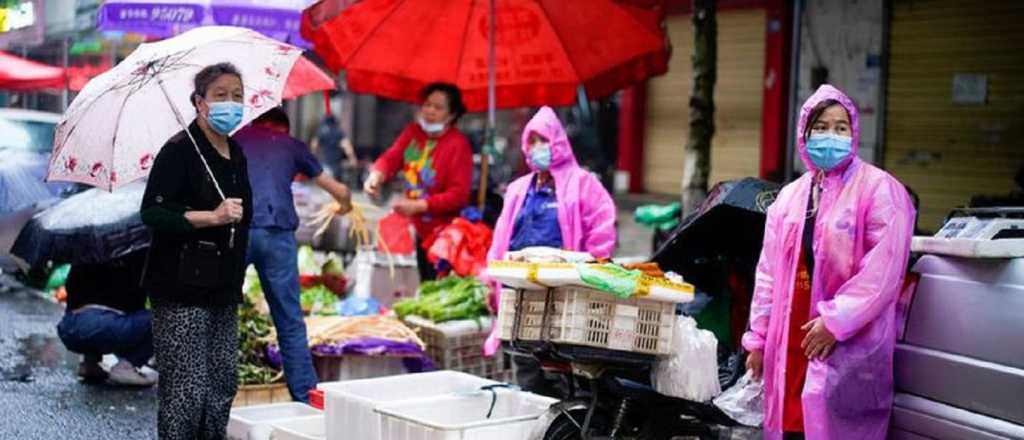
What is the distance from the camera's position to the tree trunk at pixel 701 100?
35.2 feet

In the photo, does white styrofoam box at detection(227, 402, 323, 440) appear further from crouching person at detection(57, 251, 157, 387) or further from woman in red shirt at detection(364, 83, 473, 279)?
woman in red shirt at detection(364, 83, 473, 279)

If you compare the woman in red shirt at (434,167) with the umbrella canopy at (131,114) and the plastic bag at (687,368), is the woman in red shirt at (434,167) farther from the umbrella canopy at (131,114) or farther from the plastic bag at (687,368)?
the plastic bag at (687,368)

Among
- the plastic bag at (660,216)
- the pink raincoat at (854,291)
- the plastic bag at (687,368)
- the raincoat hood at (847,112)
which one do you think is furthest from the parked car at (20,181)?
the pink raincoat at (854,291)

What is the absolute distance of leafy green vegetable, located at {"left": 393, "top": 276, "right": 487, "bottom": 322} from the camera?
8.72 meters

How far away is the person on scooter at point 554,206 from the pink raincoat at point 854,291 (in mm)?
2311

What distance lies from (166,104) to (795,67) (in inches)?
334

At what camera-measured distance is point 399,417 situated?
5.98 meters

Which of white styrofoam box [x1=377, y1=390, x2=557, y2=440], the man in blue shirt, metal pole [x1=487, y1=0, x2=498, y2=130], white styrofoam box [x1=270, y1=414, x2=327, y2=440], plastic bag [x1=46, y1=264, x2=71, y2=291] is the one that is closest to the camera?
white styrofoam box [x1=377, y1=390, x2=557, y2=440]

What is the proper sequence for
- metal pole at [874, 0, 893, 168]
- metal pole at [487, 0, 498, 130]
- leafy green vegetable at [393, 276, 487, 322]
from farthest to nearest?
1. metal pole at [874, 0, 893, 168]
2. metal pole at [487, 0, 498, 130]
3. leafy green vegetable at [393, 276, 487, 322]

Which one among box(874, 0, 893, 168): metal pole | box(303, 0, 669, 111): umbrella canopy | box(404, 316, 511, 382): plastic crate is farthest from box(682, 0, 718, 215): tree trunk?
box(874, 0, 893, 168): metal pole

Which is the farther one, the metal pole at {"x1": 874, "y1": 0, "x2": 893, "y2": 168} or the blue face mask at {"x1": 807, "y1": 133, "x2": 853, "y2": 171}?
the metal pole at {"x1": 874, "y1": 0, "x2": 893, "y2": 168}

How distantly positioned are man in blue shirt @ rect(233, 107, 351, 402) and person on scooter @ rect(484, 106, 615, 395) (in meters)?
1.05

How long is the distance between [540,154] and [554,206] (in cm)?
32

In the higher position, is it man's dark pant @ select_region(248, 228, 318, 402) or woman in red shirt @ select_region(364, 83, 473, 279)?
woman in red shirt @ select_region(364, 83, 473, 279)
